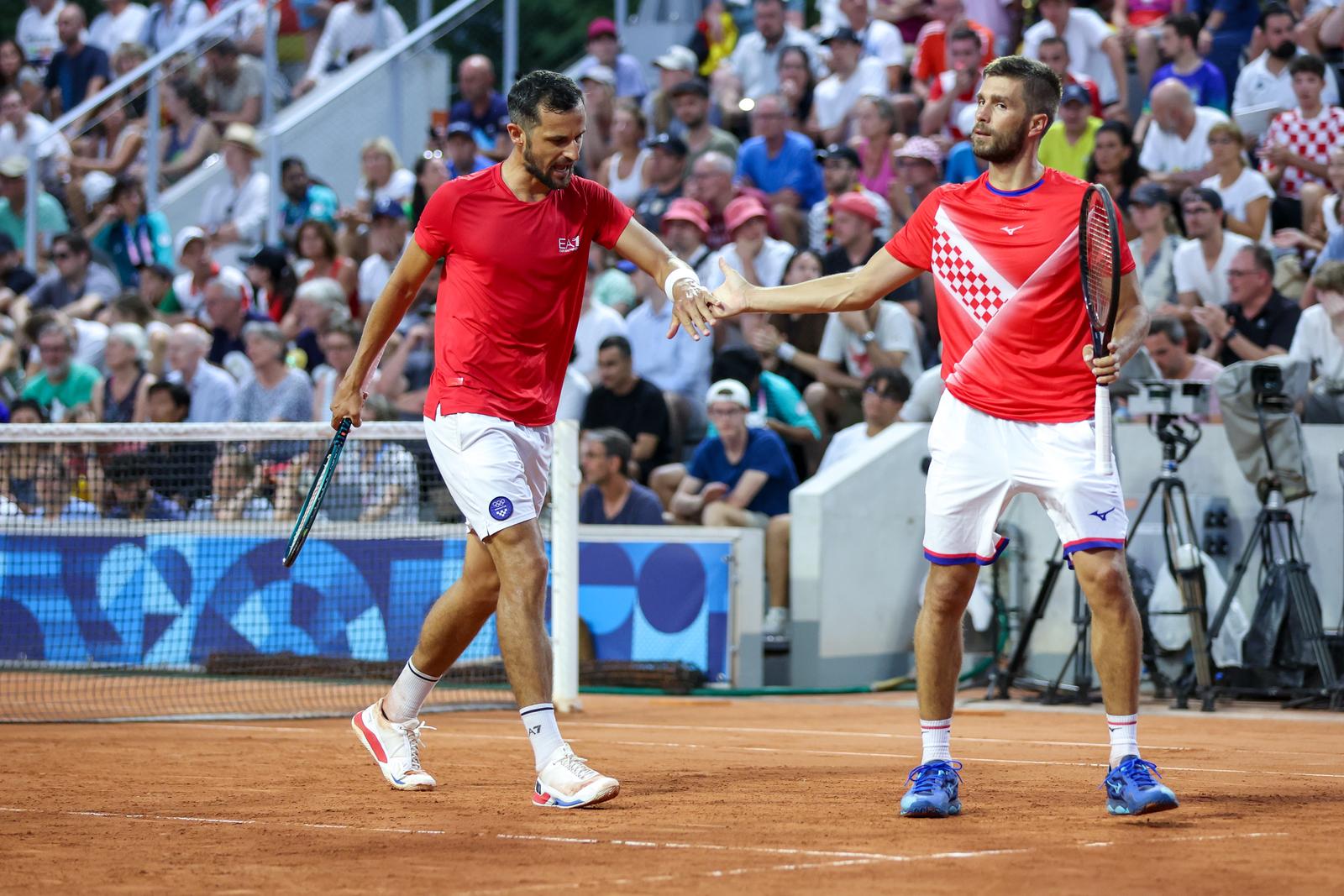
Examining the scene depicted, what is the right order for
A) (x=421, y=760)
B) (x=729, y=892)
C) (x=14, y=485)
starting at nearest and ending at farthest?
1. (x=729, y=892)
2. (x=421, y=760)
3. (x=14, y=485)

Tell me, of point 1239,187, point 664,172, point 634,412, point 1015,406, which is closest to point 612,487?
point 634,412

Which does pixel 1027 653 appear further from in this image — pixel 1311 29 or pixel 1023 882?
pixel 1023 882

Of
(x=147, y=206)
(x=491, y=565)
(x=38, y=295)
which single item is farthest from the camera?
(x=147, y=206)

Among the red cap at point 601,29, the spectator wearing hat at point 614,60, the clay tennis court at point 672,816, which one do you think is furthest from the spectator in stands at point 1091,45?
the clay tennis court at point 672,816

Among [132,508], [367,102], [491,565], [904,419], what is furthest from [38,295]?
[491,565]

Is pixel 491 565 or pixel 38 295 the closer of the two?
pixel 491 565

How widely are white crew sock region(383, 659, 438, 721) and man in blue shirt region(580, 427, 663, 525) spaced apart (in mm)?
5977

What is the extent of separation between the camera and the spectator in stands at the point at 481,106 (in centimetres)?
1981

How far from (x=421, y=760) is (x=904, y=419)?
6.25 metres

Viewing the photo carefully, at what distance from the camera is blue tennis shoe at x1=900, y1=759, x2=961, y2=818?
654 cm

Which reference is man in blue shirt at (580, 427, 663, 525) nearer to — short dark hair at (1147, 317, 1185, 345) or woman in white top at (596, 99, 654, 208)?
short dark hair at (1147, 317, 1185, 345)

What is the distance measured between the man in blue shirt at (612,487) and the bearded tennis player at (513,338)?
239 inches

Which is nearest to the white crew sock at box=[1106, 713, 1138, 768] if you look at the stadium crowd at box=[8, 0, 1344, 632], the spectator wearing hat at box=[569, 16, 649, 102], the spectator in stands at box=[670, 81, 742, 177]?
the stadium crowd at box=[8, 0, 1344, 632]

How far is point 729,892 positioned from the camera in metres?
5.17
